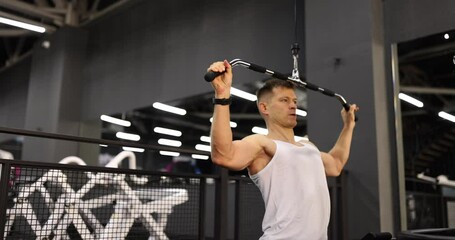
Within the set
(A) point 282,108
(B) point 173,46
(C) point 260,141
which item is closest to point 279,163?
(C) point 260,141

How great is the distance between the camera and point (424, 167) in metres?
4.06

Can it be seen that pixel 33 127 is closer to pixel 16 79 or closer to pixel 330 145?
pixel 16 79

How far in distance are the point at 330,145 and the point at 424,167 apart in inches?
33.8

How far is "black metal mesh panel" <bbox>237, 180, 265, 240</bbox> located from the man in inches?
55.8

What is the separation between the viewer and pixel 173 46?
7609mm

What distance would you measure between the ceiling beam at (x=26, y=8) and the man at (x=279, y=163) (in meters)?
8.92

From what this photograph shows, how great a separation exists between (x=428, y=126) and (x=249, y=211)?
2027mm

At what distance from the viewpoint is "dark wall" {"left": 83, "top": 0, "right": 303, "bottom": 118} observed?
19.8ft

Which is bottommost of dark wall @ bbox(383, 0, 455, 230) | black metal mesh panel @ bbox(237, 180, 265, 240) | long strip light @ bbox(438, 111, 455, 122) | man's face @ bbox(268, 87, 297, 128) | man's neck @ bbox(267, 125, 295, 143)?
black metal mesh panel @ bbox(237, 180, 265, 240)

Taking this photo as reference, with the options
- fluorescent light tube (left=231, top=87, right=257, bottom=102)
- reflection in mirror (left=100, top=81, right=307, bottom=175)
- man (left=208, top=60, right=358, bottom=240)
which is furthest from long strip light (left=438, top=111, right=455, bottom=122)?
reflection in mirror (left=100, top=81, right=307, bottom=175)

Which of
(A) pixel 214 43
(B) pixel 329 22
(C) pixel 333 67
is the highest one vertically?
(A) pixel 214 43

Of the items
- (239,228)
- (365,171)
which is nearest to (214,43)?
(365,171)

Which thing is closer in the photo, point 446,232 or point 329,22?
point 446,232

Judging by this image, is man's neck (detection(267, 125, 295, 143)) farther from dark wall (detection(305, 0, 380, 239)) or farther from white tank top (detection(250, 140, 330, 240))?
dark wall (detection(305, 0, 380, 239))
